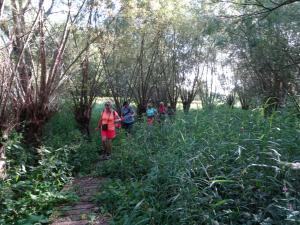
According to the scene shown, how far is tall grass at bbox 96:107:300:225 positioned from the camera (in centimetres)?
333

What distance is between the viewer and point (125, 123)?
11391 mm

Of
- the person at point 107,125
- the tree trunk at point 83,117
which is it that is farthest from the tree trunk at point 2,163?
the tree trunk at point 83,117

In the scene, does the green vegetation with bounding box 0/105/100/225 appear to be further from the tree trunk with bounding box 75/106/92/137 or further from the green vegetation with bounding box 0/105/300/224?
the tree trunk with bounding box 75/106/92/137

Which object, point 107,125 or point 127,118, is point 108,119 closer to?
point 107,125

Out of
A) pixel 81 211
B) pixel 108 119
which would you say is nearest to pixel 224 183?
pixel 81 211

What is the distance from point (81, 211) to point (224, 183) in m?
2.42

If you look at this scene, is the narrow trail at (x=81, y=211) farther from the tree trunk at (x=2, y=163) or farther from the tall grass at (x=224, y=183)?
→ the tree trunk at (x=2, y=163)

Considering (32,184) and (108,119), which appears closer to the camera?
(32,184)

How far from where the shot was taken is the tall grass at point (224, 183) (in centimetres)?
333

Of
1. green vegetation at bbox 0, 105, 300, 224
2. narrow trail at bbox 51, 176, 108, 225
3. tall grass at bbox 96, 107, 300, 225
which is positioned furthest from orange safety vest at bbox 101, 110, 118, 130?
tall grass at bbox 96, 107, 300, 225

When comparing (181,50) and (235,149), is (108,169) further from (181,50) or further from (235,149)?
(181,50)

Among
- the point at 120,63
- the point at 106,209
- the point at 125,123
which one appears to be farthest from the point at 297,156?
the point at 120,63

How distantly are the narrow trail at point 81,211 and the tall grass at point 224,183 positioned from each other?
21 cm

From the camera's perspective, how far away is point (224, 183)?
12.5 ft
